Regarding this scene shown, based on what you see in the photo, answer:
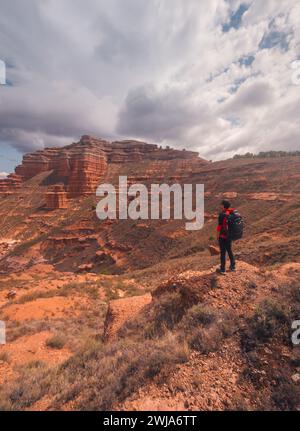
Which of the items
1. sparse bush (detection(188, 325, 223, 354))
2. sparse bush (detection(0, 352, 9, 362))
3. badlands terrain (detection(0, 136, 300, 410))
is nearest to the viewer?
badlands terrain (detection(0, 136, 300, 410))

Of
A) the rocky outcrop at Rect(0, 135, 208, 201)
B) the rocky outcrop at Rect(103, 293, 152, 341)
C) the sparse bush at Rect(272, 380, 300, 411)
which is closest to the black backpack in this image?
the sparse bush at Rect(272, 380, 300, 411)

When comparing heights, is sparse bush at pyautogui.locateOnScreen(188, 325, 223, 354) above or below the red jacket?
below

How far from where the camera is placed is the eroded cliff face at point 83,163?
56062mm

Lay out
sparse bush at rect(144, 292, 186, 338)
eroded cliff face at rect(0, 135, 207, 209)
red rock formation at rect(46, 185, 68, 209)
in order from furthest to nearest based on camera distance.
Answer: eroded cliff face at rect(0, 135, 207, 209) → red rock formation at rect(46, 185, 68, 209) → sparse bush at rect(144, 292, 186, 338)

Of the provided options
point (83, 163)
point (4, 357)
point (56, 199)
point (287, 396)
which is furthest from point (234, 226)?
point (83, 163)

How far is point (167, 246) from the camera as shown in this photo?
80.7 feet

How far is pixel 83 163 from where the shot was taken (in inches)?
2309

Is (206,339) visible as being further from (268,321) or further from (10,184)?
(10,184)

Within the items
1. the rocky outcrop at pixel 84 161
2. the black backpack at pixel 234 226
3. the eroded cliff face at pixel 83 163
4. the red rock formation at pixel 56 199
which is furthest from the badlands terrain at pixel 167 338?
the rocky outcrop at pixel 84 161

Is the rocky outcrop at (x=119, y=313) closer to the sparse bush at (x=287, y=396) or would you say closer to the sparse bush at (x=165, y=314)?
the sparse bush at (x=165, y=314)

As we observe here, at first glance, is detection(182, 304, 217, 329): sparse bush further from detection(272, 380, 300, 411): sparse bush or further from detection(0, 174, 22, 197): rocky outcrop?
detection(0, 174, 22, 197): rocky outcrop

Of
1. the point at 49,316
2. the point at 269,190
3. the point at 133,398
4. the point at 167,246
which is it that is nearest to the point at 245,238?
the point at 167,246

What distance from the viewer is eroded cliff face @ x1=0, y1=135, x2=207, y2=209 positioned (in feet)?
184

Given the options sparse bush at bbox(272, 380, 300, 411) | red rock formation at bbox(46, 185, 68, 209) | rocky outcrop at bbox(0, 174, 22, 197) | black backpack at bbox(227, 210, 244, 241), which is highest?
rocky outcrop at bbox(0, 174, 22, 197)
